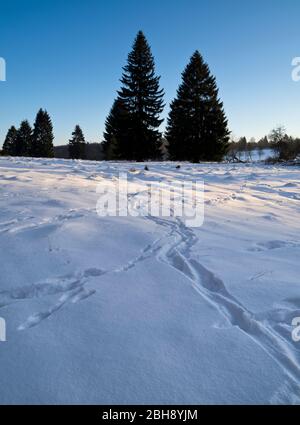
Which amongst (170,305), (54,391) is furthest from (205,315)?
(54,391)

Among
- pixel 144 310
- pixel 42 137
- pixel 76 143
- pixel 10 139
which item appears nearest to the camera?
pixel 144 310

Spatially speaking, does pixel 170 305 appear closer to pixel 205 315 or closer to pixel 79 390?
pixel 205 315

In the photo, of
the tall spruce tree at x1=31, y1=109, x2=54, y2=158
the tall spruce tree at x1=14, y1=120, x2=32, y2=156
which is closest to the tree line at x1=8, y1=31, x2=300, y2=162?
the tall spruce tree at x1=31, y1=109, x2=54, y2=158

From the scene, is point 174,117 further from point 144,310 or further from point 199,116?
point 144,310

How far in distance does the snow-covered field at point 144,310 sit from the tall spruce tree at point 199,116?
19744 millimetres

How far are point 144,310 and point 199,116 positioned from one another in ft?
73.8

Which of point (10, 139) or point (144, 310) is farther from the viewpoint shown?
point (10, 139)

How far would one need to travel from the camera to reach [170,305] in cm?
193

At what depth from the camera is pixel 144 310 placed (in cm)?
187

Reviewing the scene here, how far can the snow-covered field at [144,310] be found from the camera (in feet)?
4.29

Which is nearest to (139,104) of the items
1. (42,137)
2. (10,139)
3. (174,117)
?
(174,117)

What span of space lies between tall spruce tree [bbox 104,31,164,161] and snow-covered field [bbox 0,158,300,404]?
1841 cm

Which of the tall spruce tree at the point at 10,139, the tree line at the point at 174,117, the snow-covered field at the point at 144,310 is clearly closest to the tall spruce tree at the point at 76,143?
the tall spruce tree at the point at 10,139
